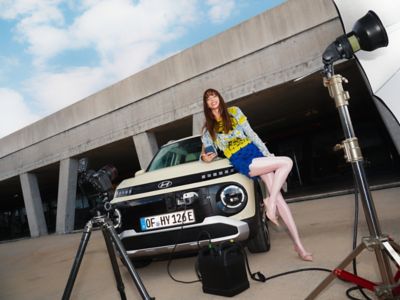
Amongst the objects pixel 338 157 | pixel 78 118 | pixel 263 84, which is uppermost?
pixel 78 118

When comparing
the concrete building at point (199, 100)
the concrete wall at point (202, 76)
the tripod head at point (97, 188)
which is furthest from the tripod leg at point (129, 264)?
the concrete wall at point (202, 76)

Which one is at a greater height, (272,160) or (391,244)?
(272,160)

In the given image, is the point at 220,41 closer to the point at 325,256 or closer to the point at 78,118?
the point at 78,118

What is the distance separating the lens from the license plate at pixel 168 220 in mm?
2938

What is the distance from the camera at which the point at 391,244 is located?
5.24 feet

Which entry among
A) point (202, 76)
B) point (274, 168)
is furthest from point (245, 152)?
point (202, 76)

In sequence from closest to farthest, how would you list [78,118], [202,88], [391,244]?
1. [391,244]
2. [202,88]
3. [78,118]

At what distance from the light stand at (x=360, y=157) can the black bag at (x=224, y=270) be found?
821mm

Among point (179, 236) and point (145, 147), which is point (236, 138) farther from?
point (145, 147)

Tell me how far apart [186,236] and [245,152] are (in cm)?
94

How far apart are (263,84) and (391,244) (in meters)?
7.78

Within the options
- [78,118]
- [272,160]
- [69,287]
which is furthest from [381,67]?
[78,118]

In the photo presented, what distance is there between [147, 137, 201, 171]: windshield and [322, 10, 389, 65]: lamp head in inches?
103

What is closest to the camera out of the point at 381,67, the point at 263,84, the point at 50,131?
the point at 381,67
